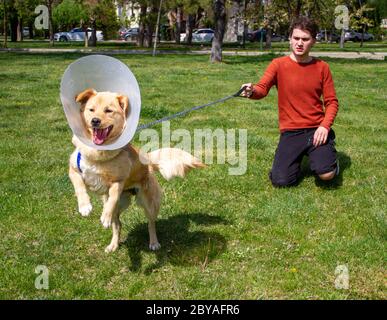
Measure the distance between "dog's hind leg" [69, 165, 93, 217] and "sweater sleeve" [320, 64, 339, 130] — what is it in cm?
323

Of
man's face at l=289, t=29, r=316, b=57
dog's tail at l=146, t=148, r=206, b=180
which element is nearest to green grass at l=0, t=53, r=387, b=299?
dog's tail at l=146, t=148, r=206, b=180

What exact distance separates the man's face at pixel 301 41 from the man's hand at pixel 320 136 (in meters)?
0.91

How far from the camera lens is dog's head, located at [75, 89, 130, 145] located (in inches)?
140

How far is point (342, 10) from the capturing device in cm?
2925

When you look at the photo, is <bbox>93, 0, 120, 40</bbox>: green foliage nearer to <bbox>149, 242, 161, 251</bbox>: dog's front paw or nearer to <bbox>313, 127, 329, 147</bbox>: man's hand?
<bbox>313, 127, 329, 147</bbox>: man's hand

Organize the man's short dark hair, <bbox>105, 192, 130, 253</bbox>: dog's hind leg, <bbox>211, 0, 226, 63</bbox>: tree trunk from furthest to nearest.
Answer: <bbox>211, 0, 226, 63</bbox>: tree trunk, the man's short dark hair, <bbox>105, 192, 130, 253</bbox>: dog's hind leg

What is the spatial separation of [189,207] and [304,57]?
228cm

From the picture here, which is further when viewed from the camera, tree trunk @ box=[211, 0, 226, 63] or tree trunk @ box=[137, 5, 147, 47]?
tree trunk @ box=[137, 5, 147, 47]

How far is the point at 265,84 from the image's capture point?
20.0ft

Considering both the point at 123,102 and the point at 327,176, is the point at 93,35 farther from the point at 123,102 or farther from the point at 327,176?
the point at 123,102

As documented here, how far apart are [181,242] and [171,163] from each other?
771 mm
